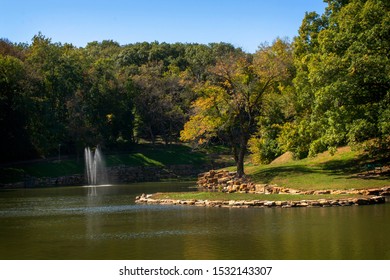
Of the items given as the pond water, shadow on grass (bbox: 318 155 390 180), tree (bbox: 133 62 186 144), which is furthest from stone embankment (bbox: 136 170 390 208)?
tree (bbox: 133 62 186 144)

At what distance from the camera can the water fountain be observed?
72500 millimetres

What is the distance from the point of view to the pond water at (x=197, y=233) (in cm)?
1762

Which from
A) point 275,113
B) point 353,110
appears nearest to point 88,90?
point 275,113

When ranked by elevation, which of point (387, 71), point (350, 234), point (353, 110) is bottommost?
point (350, 234)

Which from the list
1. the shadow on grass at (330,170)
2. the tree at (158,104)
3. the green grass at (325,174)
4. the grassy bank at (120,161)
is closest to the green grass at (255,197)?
the green grass at (325,174)

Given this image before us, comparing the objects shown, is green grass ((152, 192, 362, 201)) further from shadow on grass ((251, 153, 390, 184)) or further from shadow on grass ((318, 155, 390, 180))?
shadow on grass ((318, 155, 390, 180))

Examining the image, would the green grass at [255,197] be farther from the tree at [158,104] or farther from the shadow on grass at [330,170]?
the tree at [158,104]

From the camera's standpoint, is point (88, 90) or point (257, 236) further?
point (88, 90)

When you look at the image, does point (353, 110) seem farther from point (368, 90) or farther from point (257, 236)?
point (257, 236)

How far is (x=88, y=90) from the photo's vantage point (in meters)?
83.8

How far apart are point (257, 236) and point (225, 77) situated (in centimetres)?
2861

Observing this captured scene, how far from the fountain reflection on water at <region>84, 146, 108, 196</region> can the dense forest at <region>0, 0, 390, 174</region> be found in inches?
81.8

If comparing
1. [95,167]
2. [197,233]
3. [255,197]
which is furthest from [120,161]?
[197,233]
